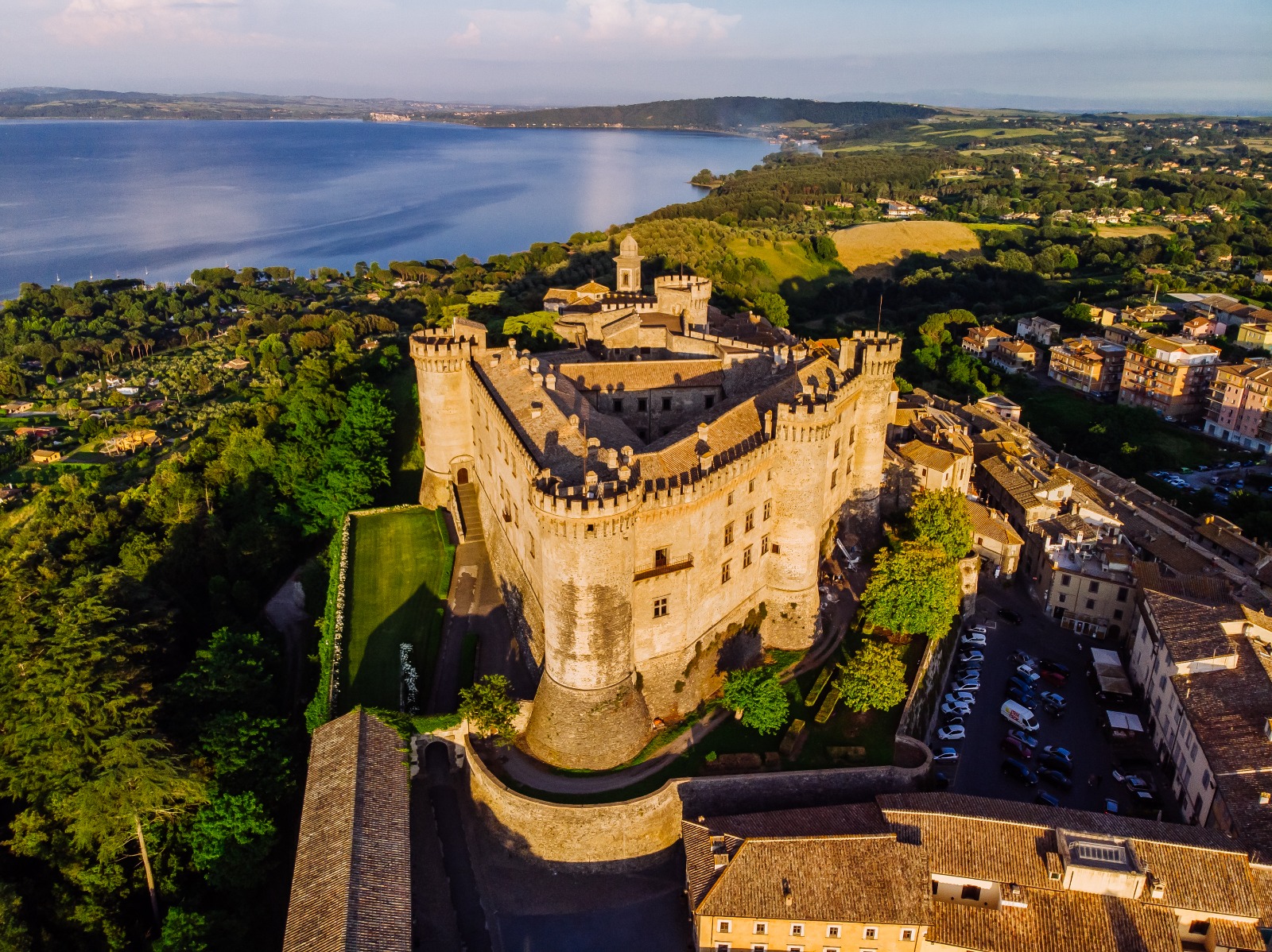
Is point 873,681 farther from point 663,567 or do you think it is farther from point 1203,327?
point 1203,327

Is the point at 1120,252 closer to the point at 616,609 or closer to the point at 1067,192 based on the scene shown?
the point at 1067,192

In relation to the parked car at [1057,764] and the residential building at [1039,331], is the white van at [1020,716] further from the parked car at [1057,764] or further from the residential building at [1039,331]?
the residential building at [1039,331]

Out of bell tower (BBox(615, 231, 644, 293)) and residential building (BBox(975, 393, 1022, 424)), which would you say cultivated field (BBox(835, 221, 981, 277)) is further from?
bell tower (BBox(615, 231, 644, 293))

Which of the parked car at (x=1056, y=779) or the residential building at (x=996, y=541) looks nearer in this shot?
the parked car at (x=1056, y=779)

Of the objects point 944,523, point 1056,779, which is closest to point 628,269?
point 944,523

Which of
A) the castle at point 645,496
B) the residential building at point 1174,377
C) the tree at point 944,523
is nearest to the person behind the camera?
the castle at point 645,496

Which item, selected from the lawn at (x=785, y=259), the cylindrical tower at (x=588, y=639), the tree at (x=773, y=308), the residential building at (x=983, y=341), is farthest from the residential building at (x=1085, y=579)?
the lawn at (x=785, y=259)
